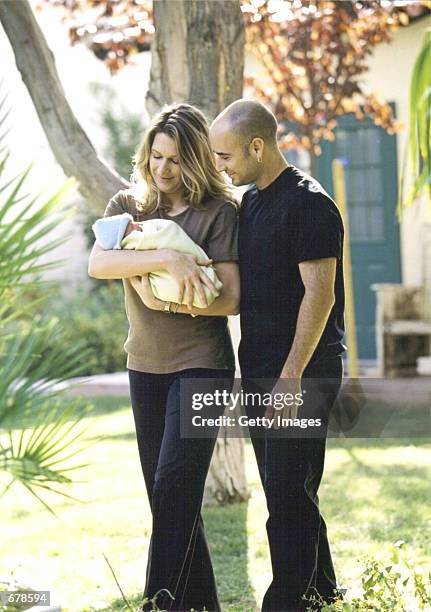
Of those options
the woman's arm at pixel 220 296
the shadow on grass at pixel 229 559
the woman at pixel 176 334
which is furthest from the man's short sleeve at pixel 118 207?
the shadow on grass at pixel 229 559

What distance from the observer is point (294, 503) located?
10.2 feet

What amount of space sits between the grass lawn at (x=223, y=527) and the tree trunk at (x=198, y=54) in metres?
1.77

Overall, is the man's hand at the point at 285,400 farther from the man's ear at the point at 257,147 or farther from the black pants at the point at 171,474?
the man's ear at the point at 257,147

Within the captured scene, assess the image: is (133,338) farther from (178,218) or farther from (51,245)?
(51,245)

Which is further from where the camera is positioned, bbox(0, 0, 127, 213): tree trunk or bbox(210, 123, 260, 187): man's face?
bbox(0, 0, 127, 213): tree trunk

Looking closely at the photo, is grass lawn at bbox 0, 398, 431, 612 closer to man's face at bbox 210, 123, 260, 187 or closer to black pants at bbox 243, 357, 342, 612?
black pants at bbox 243, 357, 342, 612

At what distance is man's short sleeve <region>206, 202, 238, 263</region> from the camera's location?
320 centimetres

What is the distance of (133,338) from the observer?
3297mm

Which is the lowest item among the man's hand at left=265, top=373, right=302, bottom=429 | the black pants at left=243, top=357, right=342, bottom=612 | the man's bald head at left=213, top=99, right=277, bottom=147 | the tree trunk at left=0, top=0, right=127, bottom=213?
the black pants at left=243, top=357, right=342, bottom=612

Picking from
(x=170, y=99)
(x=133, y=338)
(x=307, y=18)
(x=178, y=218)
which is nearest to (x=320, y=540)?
(x=133, y=338)

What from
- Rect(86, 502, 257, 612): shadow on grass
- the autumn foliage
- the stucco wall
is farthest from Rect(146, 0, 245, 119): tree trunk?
the stucco wall

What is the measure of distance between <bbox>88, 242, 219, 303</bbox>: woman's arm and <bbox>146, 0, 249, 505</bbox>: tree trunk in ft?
6.29

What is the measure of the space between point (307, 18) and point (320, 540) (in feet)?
16.1

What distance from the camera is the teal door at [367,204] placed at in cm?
1011
